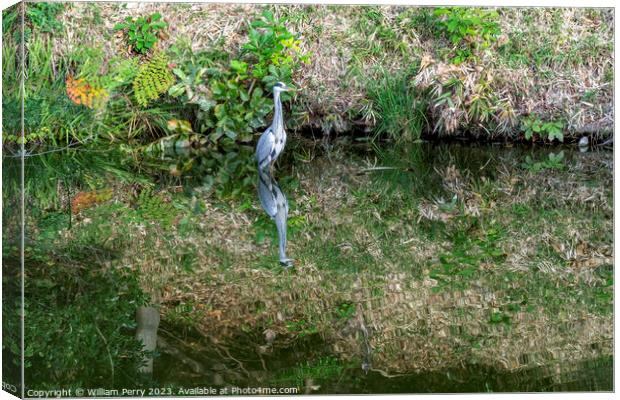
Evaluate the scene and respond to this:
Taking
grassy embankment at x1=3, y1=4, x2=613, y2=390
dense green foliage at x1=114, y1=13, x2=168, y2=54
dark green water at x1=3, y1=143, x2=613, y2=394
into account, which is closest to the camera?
Result: dark green water at x1=3, y1=143, x2=613, y2=394

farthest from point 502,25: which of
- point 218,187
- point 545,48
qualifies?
point 218,187

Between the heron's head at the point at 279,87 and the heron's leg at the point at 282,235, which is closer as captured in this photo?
the heron's leg at the point at 282,235

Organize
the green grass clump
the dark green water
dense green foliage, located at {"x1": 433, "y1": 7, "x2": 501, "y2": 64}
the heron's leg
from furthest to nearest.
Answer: the green grass clump
dense green foliage, located at {"x1": 433, "y1": 7, "x2": 501, "y2": 64}
the heron's leg
the dark green water

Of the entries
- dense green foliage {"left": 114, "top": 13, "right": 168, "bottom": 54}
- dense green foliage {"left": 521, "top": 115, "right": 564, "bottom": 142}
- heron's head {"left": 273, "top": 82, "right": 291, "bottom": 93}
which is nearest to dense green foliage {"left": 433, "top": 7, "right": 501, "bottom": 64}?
dense green foliage {"left": 521, "top": 115, "right": 564, "bottom": 142}

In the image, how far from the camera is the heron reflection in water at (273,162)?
18.2ft

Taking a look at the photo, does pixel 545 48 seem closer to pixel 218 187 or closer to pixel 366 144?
pixel 366 144

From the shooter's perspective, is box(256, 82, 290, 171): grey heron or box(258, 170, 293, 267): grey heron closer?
box(258, 170, 293, 267): grey heron

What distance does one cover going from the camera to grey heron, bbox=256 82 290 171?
565 centimetres

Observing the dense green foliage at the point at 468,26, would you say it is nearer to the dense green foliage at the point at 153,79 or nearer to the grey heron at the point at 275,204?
the grey heron at the point at 275,204

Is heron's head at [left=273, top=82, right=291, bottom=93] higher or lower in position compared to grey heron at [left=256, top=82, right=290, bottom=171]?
higher

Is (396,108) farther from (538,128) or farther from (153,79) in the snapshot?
(153,79)

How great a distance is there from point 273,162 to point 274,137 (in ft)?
1.10

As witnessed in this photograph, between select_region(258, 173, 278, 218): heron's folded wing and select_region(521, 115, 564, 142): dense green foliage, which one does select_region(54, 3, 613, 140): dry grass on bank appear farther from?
select_region(258, 173, 278, 218): heron's folded wing

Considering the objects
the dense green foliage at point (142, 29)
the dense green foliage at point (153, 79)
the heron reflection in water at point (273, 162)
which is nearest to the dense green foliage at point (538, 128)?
the heron reflection in water at point (273, 162)
